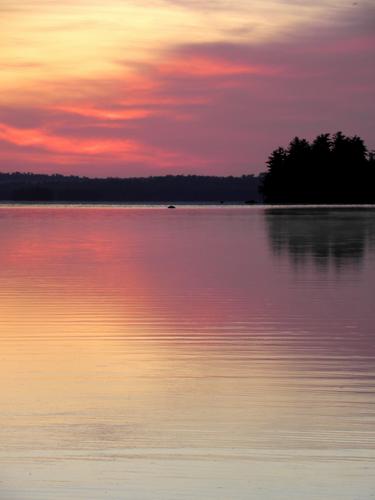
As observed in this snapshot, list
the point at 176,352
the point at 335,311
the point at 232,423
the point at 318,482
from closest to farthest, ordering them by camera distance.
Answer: the point at 318,482
the point at 232,423
the point at 176,352
the point at 335,311

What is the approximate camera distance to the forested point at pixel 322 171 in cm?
18625

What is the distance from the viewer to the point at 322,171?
615ft

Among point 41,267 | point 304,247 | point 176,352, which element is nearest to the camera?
point 176,352

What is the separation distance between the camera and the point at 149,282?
27.3 m

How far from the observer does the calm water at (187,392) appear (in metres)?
8.41

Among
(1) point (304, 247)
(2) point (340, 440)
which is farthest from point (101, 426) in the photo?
(1) point (304, 247)

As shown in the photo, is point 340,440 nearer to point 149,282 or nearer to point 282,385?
point 282,385

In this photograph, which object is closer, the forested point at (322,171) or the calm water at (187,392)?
the calm water at (187,392)

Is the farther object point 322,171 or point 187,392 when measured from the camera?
point 322,171

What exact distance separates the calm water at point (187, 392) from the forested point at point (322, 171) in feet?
532

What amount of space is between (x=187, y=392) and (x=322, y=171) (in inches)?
6999

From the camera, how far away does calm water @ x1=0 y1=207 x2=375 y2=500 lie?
8414 millimetres

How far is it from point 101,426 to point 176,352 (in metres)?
4.78

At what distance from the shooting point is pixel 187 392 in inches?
462
